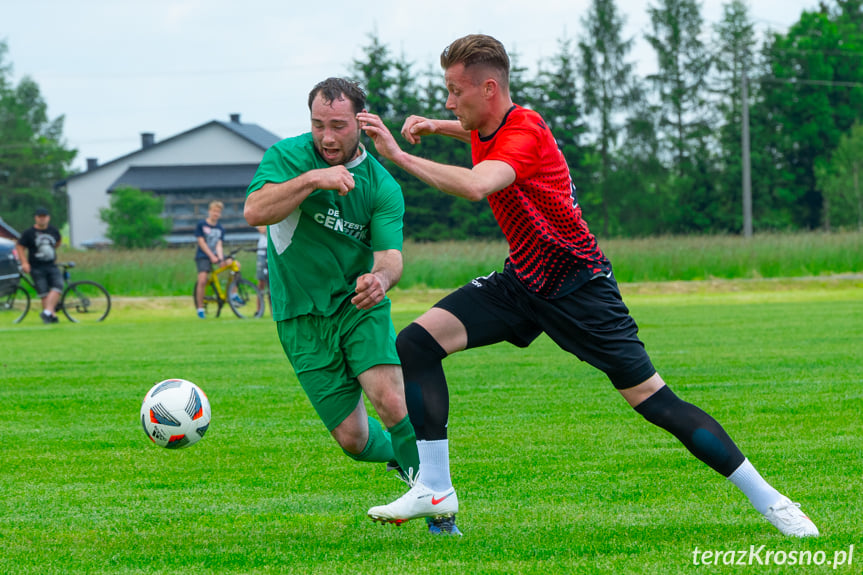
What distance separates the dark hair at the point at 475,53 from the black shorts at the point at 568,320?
977 millimetres

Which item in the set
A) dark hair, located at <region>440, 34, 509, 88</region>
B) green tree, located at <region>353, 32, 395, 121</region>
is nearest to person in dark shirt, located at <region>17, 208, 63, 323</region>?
dark hair, located at <region>440, 34, 509, 88</region>

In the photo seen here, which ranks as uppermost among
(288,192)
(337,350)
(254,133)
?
(254,133)

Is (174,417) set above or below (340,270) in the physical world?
below

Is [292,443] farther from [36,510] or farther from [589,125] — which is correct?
[589,125]

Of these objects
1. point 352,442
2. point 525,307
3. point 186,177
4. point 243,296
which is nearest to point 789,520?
point 525,307

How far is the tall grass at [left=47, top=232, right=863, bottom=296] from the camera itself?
29344 mm

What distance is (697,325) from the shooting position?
16938 millimetres

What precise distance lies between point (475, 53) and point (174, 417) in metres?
2.50

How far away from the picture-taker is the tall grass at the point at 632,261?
29.3 m

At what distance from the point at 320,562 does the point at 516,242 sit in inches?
62.7

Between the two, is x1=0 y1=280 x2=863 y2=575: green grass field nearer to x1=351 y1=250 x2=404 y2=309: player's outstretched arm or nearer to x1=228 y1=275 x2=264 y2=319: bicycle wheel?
x1=351 y1=250 x2=404 y2=309: player's outstretched arm

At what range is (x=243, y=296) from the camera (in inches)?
834

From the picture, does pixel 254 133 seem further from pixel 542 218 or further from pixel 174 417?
pixel 542 218

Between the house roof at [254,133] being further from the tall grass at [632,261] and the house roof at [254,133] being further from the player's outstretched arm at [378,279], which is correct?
the player's outstretched arm at [378,279]
